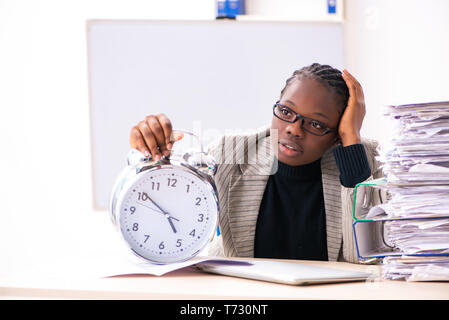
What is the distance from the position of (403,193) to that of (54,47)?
281cm

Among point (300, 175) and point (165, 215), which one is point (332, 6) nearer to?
point (300, 175)

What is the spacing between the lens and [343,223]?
1428mm

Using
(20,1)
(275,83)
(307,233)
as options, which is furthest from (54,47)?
(307,233)

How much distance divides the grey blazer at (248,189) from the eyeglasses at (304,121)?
85 millimetres

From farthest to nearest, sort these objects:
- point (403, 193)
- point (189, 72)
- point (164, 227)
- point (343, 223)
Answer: point (189, 72) → point (343, 223) → point (164, 227) → point (403, 193)

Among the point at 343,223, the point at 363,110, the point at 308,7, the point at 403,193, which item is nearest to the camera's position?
the point at 403,193

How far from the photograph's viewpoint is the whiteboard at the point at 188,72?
120 inches

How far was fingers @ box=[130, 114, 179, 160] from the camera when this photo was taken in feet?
3.61

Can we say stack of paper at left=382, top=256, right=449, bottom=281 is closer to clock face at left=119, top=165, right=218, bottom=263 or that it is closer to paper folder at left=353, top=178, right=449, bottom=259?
paper folder at left=353, top=178, right=449, bottom=259

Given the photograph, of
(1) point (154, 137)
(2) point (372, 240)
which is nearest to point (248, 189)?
(1) point (154, 137)

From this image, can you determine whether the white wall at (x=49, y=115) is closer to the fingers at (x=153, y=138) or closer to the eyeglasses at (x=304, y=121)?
the eyeglasses at (x=304, y=121)

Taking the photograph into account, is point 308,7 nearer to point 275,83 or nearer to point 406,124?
point 275,83

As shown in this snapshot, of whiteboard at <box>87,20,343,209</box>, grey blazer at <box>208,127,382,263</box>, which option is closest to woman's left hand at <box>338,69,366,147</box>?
grey blazer at <box>208,127,382,263</box>

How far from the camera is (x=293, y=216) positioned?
5.46ft
